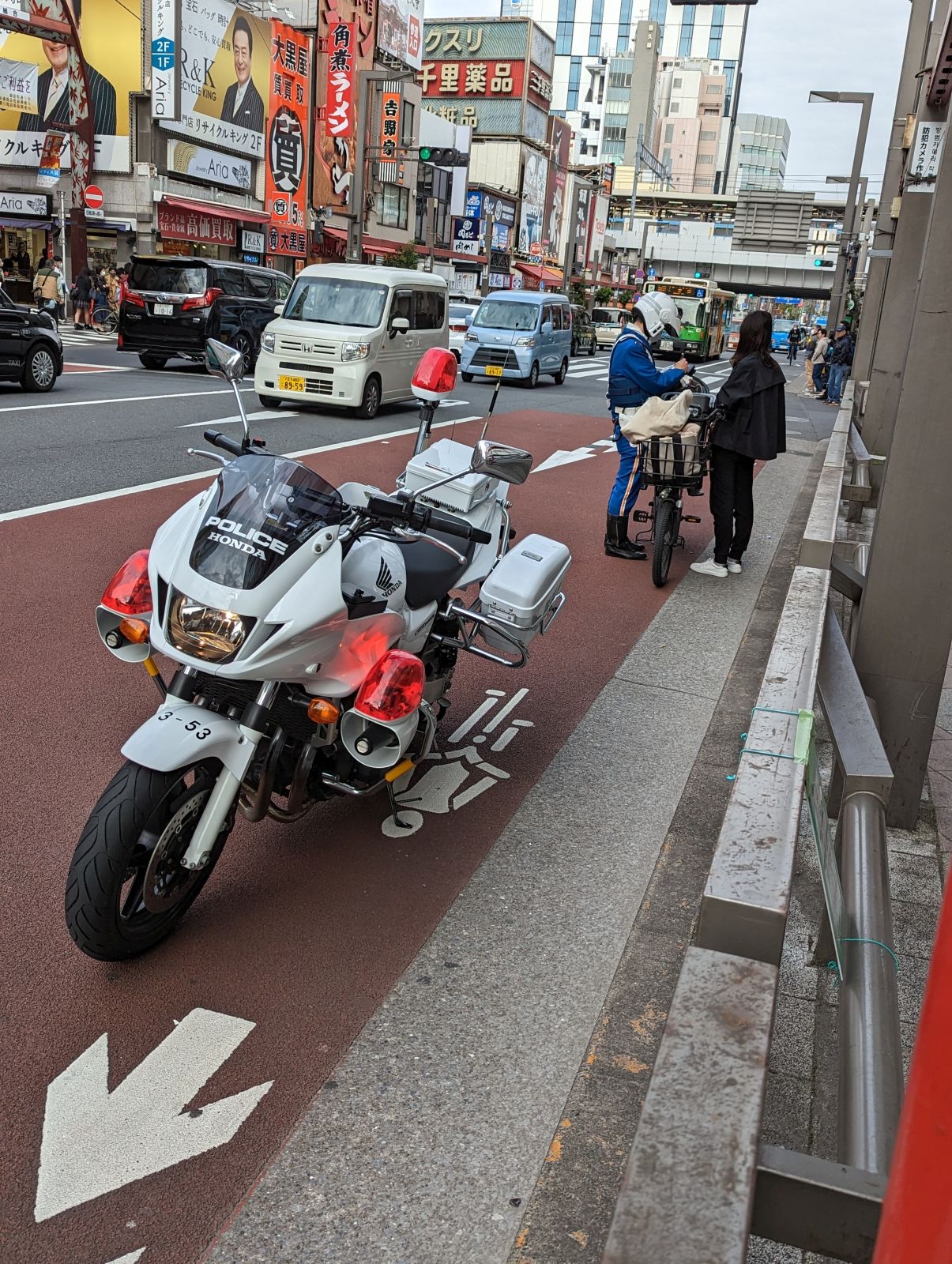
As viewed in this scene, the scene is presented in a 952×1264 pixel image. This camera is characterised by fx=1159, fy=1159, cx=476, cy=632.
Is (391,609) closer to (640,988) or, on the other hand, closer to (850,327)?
(640,988)

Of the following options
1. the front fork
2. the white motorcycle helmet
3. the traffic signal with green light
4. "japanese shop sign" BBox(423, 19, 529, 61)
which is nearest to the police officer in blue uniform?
the white motorcycle helmet

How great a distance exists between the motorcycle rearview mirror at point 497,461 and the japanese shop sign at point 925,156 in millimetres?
7602

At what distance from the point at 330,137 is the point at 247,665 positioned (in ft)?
153

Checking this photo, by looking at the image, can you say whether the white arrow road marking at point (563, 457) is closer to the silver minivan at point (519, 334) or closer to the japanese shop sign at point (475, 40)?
the silver minivan at point (519, 334)

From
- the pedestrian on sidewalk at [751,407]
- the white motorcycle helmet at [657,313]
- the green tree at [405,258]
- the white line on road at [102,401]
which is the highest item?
the green tree at [405,258]

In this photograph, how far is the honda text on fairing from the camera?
3.04 m

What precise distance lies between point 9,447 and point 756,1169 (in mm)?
11286

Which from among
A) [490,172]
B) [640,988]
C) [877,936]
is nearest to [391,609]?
[640,988]

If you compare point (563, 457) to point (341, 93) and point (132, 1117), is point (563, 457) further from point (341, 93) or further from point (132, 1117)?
point (341, 93)

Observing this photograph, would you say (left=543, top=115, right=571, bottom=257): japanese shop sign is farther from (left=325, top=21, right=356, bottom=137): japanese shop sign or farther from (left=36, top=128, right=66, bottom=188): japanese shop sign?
(left=36, top=128, right=66, bottom=188): japanese shop sign

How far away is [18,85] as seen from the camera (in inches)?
1272

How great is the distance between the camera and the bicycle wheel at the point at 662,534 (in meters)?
8.06

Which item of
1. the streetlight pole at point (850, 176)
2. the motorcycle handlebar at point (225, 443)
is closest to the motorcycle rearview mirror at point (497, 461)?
the motorcycle handlebar at point (225, 443)

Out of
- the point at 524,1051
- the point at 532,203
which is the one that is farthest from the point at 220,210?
the point at 532,203
